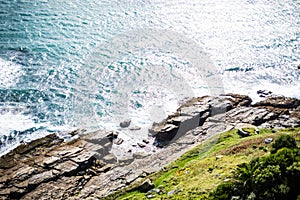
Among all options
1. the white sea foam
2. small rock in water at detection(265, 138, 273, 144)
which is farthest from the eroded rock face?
the white sea foam

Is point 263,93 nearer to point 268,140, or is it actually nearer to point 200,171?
point 268,140

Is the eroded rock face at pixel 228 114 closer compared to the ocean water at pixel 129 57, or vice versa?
the eroded rock face at pixel 228 114

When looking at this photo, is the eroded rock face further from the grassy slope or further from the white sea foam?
the white sea foam

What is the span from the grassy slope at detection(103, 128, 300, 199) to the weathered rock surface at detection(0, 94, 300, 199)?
6.30 ft

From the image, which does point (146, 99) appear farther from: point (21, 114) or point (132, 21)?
point (132, 21)

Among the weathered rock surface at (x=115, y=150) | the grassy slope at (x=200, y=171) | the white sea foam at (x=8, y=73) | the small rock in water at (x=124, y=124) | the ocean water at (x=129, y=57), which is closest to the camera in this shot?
the grassy slope at (x=200, y=171)

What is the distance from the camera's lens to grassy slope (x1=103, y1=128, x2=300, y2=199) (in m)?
22.7

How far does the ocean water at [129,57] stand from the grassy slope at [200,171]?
16682 mm

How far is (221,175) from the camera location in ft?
76.4

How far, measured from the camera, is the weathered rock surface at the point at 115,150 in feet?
107

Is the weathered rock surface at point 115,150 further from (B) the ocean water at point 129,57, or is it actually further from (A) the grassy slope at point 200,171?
(B) the ocean water at point 129,57

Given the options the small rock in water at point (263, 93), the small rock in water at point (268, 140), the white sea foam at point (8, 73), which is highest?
the white sea foam at point (8, 73)

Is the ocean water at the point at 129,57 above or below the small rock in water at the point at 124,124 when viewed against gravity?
above

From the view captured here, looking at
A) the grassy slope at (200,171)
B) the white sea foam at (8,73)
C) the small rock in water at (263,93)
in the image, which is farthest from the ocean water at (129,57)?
the grassy slope at (200,171)
